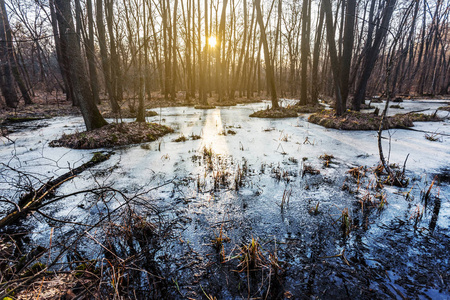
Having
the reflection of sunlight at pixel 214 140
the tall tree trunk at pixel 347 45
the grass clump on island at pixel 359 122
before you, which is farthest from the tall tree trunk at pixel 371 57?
the reflection of sunlight at pixel 214 140

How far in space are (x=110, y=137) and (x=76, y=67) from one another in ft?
6.96

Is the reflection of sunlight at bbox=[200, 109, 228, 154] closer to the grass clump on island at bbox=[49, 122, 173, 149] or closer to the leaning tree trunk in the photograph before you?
the grass clump on island at bbox=[49, 122, 173, 149]

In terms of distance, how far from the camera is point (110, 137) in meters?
6.12

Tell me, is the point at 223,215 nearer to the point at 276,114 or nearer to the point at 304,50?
the point at 276,114

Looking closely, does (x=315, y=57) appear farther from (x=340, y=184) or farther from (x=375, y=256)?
(x=375, y=256)

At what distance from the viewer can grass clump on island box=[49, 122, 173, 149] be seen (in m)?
5.82

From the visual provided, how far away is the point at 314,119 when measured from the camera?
31.5ft

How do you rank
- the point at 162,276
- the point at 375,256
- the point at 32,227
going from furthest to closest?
1. the point at 32,227
2. the point at 375,256
3. the point at 162,276

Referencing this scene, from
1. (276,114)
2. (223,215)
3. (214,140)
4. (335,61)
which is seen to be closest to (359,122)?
(335,61)

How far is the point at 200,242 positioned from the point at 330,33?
31.5 feet

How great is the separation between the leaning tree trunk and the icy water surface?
1595mm

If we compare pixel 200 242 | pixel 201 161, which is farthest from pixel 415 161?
pixel 200 242

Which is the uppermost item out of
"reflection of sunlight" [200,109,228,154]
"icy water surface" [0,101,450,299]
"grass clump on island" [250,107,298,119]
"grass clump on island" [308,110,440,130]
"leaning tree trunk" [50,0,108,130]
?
"leaning tree trunk" [50,0,108,130]

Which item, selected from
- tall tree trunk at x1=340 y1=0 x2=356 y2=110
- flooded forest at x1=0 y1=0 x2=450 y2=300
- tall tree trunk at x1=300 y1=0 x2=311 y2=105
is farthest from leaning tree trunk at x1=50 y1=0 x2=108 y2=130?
tall tree trunk at x1=300 y1=0 x2=311 y2=105
